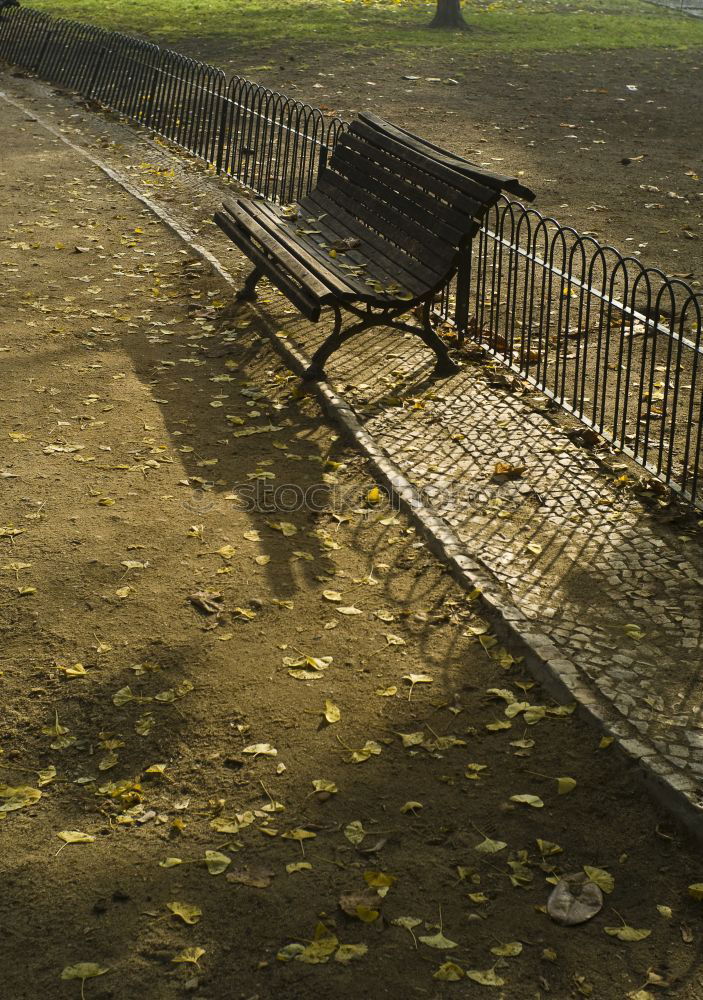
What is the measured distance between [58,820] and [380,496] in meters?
2.59

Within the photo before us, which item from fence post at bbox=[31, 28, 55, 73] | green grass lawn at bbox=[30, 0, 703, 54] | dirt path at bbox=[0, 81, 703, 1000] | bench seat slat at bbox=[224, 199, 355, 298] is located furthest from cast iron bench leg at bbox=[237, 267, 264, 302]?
green grass lawn at bbox=[30, 0, 703, 54]

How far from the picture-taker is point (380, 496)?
234 inches

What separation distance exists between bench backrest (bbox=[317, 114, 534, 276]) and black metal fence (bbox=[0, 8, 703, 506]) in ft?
1.09

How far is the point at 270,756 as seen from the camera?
13.6ft

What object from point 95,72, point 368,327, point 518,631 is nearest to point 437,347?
point 368,327

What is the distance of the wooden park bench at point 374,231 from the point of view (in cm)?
703

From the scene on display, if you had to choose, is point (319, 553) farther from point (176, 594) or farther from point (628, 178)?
point (628, 178)

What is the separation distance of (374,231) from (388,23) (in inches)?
748

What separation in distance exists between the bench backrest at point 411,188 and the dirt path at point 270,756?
147cm

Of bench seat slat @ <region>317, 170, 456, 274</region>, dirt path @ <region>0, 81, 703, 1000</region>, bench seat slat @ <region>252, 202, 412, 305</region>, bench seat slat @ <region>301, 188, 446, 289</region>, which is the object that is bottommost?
dirt path @ <region>0, 81, 703, 1000</region>

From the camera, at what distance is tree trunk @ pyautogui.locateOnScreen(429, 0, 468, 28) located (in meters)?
24.8

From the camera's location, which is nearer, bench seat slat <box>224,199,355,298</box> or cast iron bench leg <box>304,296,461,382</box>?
bench seat slat <box>224,199,355,298</box>

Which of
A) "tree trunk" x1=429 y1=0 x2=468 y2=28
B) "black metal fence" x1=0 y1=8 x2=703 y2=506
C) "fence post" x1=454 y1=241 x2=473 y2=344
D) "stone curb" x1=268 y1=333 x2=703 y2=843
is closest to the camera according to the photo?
"stone curb" x1=268 y1=333 x2=703 y2=843

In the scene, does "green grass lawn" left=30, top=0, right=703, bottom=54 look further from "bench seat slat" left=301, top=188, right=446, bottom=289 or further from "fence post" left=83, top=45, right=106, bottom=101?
"bench seat slat" left=301, top=188, right=446, bottom=289
